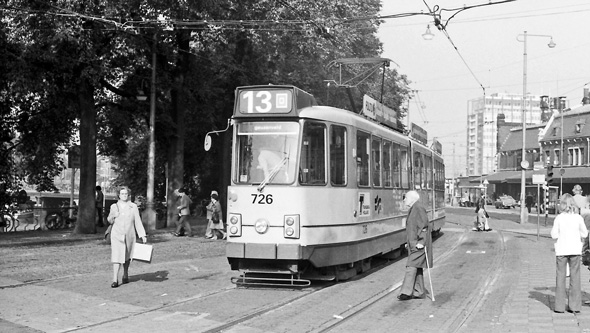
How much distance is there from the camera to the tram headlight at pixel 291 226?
12594 millimetres

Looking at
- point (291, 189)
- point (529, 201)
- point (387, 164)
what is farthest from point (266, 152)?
point (529, 201)

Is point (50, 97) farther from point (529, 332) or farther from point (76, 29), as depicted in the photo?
point (529, 332)

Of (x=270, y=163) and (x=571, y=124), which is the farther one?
(x=571, y=124)

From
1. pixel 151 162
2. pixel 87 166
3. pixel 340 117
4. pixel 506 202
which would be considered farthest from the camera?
pixel 506 202

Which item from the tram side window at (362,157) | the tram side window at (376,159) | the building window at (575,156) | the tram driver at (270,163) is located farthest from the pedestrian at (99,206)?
the building window at (575,156)

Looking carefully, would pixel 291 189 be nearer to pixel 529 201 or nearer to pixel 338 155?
pixel 338 155

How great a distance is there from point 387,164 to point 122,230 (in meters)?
6.56

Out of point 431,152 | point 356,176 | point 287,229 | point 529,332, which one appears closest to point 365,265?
point 356,176

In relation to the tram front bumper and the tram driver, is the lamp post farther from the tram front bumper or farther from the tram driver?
the tram front bumper

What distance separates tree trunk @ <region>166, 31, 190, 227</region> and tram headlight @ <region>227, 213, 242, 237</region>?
56.6ft

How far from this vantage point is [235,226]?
42.6 feet

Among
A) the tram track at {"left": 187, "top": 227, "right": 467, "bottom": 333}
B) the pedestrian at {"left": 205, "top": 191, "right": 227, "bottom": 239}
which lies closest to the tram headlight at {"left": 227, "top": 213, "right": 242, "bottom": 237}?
the tram track at {"left": 187, "top": 227, "right": 467, "bottom": 333}

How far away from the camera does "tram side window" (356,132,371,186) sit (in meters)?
14.4

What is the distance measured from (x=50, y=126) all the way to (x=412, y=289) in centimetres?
2113
